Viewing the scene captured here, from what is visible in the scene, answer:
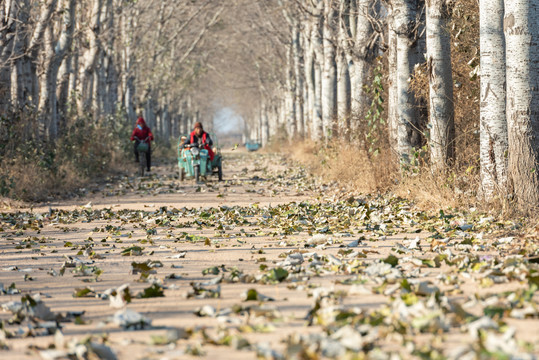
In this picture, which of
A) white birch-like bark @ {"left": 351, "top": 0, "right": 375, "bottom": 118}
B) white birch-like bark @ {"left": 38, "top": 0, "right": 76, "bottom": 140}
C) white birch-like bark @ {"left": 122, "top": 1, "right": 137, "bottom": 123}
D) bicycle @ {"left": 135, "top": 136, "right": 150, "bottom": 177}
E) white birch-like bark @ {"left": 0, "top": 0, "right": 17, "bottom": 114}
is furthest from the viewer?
white birch-like bark @ {"left": 122, "top": 1, "right": 137, "bottom": 123}

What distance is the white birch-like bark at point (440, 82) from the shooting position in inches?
488

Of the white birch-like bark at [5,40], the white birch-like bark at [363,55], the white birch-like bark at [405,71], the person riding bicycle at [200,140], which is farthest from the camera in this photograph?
the person riding bicycle at [200,140]

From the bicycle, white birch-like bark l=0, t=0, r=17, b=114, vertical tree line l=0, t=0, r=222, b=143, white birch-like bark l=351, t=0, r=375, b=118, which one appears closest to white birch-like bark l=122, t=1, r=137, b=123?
vertical tree line l=0, t=0, r=222, b=143

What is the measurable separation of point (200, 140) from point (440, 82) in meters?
10.7

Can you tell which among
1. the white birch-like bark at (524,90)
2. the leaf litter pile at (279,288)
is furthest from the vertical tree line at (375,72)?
the leaf litter pile at (279,288)

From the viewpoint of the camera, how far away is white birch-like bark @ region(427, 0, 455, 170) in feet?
40.7

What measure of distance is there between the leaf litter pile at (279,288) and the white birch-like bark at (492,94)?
26.1 inches

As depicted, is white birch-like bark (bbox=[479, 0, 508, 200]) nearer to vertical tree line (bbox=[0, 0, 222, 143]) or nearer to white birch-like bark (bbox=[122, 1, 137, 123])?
vertical tree line (bbox=[0, 0, 222, 143])

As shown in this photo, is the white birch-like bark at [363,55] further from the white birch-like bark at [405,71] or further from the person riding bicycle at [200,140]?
the white birch-like bark at [405,71]

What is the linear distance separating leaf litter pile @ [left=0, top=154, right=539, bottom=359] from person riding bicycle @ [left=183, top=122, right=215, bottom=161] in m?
9.71

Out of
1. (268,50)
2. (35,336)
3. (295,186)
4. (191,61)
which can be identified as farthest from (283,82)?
(35,336)

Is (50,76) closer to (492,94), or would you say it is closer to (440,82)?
(440,82)

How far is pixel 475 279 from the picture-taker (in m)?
6.45

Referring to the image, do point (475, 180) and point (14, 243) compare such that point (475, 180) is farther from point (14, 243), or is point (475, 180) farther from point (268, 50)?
point (268, 50)
